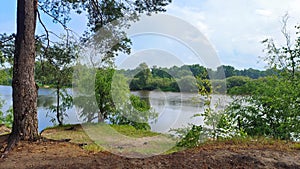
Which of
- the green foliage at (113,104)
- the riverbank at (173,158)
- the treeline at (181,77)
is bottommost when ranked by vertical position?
the riverbank at (173,158)

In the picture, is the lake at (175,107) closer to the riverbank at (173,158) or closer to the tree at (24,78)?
the riverbank at (173,158)

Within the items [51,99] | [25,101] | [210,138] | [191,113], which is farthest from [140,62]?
[51,99]

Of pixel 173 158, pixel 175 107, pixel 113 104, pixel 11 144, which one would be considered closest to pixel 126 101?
pixel 113 104

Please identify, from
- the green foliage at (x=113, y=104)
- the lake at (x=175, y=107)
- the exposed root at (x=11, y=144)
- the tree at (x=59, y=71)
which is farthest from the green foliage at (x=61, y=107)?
the exposed root at (x=11, y=144)

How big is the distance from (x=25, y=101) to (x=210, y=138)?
2.90 meters

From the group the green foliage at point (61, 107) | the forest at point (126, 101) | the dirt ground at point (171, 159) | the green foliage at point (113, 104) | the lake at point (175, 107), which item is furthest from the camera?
the green foliage at point (61, 107)

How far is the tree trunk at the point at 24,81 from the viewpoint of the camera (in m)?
3.74

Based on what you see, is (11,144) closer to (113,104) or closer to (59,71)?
(59,71)

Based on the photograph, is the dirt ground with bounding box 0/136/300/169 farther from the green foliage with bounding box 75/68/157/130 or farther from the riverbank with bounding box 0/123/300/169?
the green foliage with bounding box 75/68/157/130

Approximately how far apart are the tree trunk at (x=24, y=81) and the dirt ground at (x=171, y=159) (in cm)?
48

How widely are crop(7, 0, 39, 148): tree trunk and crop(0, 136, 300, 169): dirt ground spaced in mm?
482

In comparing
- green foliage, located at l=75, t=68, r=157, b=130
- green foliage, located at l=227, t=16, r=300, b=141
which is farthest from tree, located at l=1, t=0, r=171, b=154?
green foliage, located at l=227, t=16, r=300, b=141

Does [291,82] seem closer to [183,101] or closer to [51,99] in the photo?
[183,101]

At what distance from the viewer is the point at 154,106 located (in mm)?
5406
